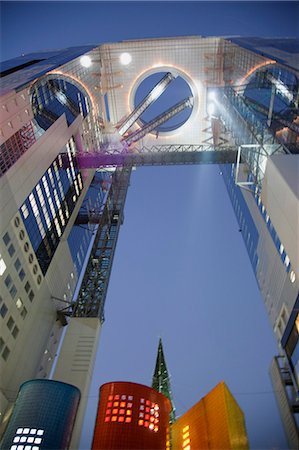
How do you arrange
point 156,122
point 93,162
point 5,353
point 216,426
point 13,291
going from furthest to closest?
point 156,122 < point 93,162 < point 13,291 < point 5,353 < point 216,426

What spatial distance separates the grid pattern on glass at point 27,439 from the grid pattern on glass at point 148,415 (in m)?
7.87

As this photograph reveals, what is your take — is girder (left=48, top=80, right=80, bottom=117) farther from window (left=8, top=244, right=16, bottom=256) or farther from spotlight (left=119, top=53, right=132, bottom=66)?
window (left=8, top=244, right=16, bottom=256)

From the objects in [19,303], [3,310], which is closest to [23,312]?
[19,303]

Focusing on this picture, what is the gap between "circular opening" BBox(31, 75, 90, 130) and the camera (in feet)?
144

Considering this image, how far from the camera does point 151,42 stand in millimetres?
60562

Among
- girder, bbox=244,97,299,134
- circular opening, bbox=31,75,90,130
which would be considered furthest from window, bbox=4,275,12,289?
girder, bbox=244,97,299,134

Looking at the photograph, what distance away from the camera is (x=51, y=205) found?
4547cm

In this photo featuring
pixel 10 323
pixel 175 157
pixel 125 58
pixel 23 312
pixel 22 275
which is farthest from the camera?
pixel 125 58

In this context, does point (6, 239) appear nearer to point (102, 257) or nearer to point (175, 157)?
point (102, 257)

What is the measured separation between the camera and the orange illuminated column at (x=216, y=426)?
30000 millimetres

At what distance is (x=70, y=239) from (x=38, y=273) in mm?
12987

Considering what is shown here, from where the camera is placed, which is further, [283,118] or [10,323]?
[283,118]

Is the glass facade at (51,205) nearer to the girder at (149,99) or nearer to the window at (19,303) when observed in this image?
the window at (19,303)

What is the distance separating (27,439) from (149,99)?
177ft
